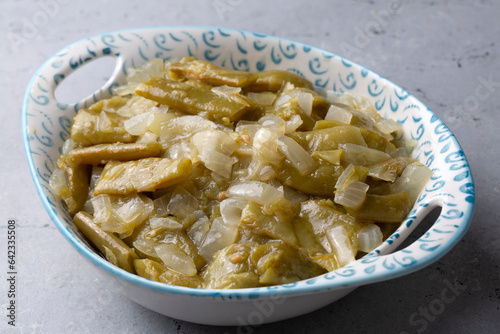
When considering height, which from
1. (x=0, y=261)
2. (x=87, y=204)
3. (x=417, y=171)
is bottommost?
(x=0, y=261)

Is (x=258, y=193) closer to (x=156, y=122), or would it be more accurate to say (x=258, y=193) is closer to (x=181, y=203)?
(x=181, y=203)

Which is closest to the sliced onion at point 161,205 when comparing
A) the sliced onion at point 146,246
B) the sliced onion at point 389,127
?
the sliced onion at point 146,246

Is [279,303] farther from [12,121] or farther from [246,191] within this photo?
[12,121]

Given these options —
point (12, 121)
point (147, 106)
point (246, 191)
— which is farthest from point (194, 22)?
point (246, 191)

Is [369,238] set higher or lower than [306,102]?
lower

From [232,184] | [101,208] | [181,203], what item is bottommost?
[101,208]

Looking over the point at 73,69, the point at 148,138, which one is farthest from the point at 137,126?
the point at 73,69
